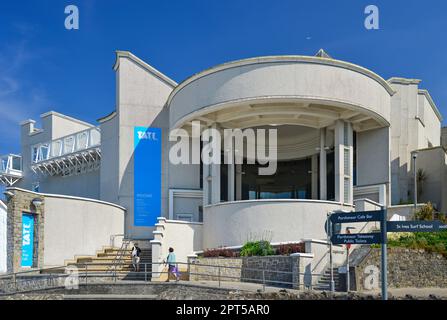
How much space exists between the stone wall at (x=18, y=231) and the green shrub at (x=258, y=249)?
900 cm

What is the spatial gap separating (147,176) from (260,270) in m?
13.5

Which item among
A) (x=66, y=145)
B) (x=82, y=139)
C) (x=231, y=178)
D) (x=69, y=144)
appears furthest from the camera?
(x=69, y=144)

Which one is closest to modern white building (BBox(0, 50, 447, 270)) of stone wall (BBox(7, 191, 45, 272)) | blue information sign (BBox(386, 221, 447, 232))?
stone wall (BBox(7, 191, 45, 272))

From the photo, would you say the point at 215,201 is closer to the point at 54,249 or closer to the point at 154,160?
the point at 154,160

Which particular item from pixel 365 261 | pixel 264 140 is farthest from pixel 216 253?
pixel 264 140

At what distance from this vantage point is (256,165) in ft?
125

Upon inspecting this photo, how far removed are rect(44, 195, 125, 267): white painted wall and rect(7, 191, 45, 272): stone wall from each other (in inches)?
19.3

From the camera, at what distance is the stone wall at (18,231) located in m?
23.4

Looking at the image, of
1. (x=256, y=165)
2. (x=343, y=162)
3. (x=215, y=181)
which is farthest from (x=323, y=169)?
(x=256, y=165)

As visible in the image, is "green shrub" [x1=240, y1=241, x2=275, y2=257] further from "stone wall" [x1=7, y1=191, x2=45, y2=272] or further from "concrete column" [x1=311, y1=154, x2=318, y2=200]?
"concrete column" [x1=311, y1=154, x2=318, y2=200]

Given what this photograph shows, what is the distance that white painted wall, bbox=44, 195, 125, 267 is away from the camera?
83.4ft

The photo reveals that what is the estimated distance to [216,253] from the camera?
24656mm

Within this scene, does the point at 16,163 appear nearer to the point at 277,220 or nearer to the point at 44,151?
the point at 44,151

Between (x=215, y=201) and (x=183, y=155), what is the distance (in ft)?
15.1
